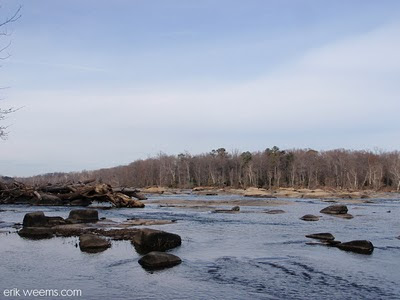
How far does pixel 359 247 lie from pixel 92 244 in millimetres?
10854

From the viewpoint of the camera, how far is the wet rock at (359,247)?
17125 millimetres

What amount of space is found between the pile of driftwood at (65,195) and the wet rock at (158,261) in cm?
2577

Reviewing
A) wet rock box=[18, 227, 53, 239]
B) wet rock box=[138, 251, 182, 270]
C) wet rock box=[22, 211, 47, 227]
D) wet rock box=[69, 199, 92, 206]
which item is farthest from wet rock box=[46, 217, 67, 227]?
wet rock box=[69, 199, 92, 206]

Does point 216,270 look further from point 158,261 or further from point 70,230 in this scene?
point 70,230

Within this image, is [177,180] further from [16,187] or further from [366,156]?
[16,187]

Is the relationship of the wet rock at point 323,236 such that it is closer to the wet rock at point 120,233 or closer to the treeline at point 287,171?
the wet rock at point 120,233

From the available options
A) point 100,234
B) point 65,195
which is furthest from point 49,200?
point 100,234

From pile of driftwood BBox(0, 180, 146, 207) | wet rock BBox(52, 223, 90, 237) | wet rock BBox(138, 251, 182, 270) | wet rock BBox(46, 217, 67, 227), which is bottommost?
wet rock BBox(138, 251, 182, 270)

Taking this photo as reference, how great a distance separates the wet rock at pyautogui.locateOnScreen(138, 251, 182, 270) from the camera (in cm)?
1345

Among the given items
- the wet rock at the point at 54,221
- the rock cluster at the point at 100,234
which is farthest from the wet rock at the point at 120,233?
the wet rock at the point at 54,221

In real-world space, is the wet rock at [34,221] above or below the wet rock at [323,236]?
above

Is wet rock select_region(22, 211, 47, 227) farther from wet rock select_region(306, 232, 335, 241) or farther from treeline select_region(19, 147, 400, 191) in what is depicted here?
treeline select_region(19, 147, 400, 191)

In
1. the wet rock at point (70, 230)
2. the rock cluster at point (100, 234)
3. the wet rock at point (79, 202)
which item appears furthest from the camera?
the wet rock at point (79, 202)

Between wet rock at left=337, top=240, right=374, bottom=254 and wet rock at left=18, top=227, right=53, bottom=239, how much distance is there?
13.1 meters
